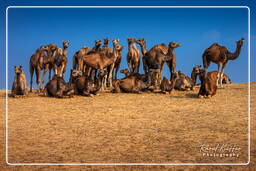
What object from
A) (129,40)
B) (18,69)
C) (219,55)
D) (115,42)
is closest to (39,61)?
(18,69)

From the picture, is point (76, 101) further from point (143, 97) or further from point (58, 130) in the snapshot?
point (58, 130)

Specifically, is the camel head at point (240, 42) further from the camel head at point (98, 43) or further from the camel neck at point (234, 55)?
the camel head at point (98, 43)

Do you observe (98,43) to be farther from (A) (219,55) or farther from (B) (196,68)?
(A) (219,55)

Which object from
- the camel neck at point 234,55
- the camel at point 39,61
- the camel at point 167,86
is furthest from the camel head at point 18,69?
the camel neck at point 234,55

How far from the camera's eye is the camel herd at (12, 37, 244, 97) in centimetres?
1559

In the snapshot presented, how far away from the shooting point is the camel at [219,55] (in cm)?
1846

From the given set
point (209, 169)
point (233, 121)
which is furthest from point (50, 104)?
point (209, 169)

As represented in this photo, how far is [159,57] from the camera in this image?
18.3m

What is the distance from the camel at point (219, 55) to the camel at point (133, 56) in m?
3.86

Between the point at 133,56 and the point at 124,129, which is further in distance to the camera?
the point at 133,56

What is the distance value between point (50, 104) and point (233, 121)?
7.02 m

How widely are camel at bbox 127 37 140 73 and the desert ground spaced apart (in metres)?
5.30

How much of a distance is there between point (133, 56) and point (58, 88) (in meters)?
6.04

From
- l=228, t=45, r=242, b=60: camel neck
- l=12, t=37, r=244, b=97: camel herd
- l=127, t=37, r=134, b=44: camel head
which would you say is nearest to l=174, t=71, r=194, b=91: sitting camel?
l=12, t=37, r=244, b=97: camel herd
